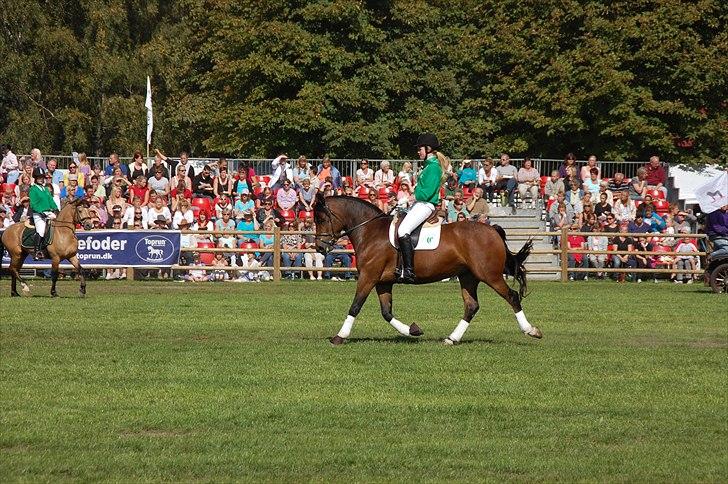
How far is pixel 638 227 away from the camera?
34.2 metres

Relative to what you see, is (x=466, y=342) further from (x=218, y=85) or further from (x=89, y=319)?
(x=218, y=85)

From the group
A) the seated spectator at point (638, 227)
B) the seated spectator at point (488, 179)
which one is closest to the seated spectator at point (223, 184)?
the seated spectator at point (488, 179)

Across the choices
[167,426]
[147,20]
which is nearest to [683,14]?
[147,20]

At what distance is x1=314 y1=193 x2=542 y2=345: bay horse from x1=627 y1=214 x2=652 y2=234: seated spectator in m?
16.7

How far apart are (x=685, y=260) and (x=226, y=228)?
11.5 metres

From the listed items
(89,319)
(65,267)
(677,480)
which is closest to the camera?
(677,480)

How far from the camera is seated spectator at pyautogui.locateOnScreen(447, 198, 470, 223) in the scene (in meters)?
33.5

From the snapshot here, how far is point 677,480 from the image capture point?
9.71 m

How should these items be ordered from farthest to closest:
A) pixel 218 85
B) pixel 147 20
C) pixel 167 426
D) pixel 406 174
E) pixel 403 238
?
pixel 147 20 → pixel 218 85 → pixel 406 174 → pixel 403 238 → pixel 167 426

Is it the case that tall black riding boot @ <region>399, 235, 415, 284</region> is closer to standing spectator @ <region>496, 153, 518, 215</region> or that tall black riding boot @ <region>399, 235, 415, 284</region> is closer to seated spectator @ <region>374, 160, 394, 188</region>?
seated spectator @ <region>374, 160, 394, 188</region>

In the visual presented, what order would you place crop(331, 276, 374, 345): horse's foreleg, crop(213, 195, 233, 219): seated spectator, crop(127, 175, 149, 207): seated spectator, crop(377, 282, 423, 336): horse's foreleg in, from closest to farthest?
1. crop(331, 276, 374, 345): horse's foreleg
2. crop(377, 282, 423, 336): horse's foreleg
3. crop(213, 195, 233, 219): seated spectator
4. crop(127, 175, 149, 207): seated spectator

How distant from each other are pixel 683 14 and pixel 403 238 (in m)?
31.1

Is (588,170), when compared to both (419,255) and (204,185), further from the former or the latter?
(419,255)

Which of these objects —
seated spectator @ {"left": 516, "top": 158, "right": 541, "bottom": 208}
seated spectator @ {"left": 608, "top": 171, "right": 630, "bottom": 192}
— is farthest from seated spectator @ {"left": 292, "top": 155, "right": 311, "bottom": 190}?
seated spectator @ {"left": 608, "top": 171, "right": 630, "bottom": 192}
